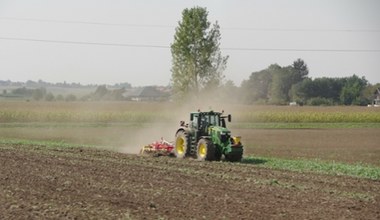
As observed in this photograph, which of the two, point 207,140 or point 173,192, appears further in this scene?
point 207,140

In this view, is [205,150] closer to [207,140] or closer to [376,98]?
[207,140]

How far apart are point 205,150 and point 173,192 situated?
28.5 ft

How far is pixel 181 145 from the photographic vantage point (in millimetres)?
25828

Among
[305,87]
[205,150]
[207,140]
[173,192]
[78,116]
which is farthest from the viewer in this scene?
[305,87]

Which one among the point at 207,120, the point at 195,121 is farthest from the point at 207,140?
the point at 195,121

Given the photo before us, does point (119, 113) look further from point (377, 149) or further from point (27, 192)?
point (27, 192)

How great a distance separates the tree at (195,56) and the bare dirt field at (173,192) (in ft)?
95.3

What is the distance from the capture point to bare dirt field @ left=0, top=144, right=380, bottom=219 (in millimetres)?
12234

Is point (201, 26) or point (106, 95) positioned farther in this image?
point (106, 95)

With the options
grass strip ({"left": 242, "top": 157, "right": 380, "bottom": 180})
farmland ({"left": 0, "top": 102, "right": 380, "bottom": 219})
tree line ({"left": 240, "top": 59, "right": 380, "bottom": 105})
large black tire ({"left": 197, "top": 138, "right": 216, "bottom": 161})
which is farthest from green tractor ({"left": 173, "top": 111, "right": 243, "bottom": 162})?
tree line ({"left": 240, "top": 59, "right": 380, "bottom": 105})

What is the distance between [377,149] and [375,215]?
21802 mm

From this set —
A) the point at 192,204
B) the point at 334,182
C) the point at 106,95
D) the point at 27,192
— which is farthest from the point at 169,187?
the point at 106,95

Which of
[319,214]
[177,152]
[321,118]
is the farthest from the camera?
[321,118]

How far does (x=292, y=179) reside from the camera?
59.4 feet
